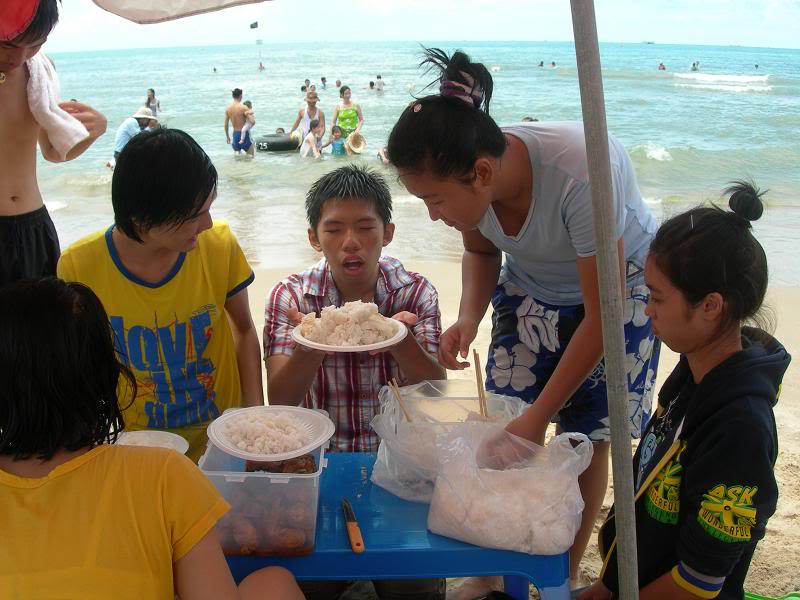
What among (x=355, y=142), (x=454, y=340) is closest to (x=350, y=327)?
(x=454, y=340)

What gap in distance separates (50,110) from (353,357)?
1.22 metres

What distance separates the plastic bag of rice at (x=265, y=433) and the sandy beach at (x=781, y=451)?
1.12 metres

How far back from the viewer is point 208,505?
1.22 metres

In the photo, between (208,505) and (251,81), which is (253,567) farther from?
(251,81)

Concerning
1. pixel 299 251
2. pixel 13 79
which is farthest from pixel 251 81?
pixel 13 79

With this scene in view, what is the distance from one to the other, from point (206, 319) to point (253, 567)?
0.87 meters

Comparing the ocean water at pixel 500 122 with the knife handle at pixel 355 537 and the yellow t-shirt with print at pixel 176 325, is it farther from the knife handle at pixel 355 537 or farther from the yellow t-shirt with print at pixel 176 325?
the knife handle at pixel 355 537

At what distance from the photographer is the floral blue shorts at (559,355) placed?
6.81ft

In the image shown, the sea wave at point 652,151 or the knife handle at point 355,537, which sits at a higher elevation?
the knife handle at point 355,537

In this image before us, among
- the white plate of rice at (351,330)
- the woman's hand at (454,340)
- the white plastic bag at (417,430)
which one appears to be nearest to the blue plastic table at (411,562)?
the white plastic bag at (417,430)

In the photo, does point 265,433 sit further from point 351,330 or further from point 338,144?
point 338,144

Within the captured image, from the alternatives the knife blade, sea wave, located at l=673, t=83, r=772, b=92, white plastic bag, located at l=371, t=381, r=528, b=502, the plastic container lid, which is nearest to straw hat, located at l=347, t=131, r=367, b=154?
white plastic bag, located at l=371, t=381, r=528, b=502

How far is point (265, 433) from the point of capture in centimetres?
147

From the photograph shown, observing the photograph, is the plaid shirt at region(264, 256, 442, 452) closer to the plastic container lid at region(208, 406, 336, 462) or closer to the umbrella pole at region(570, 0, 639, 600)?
the plastic container lid at region(208, 406, 336, 462)
